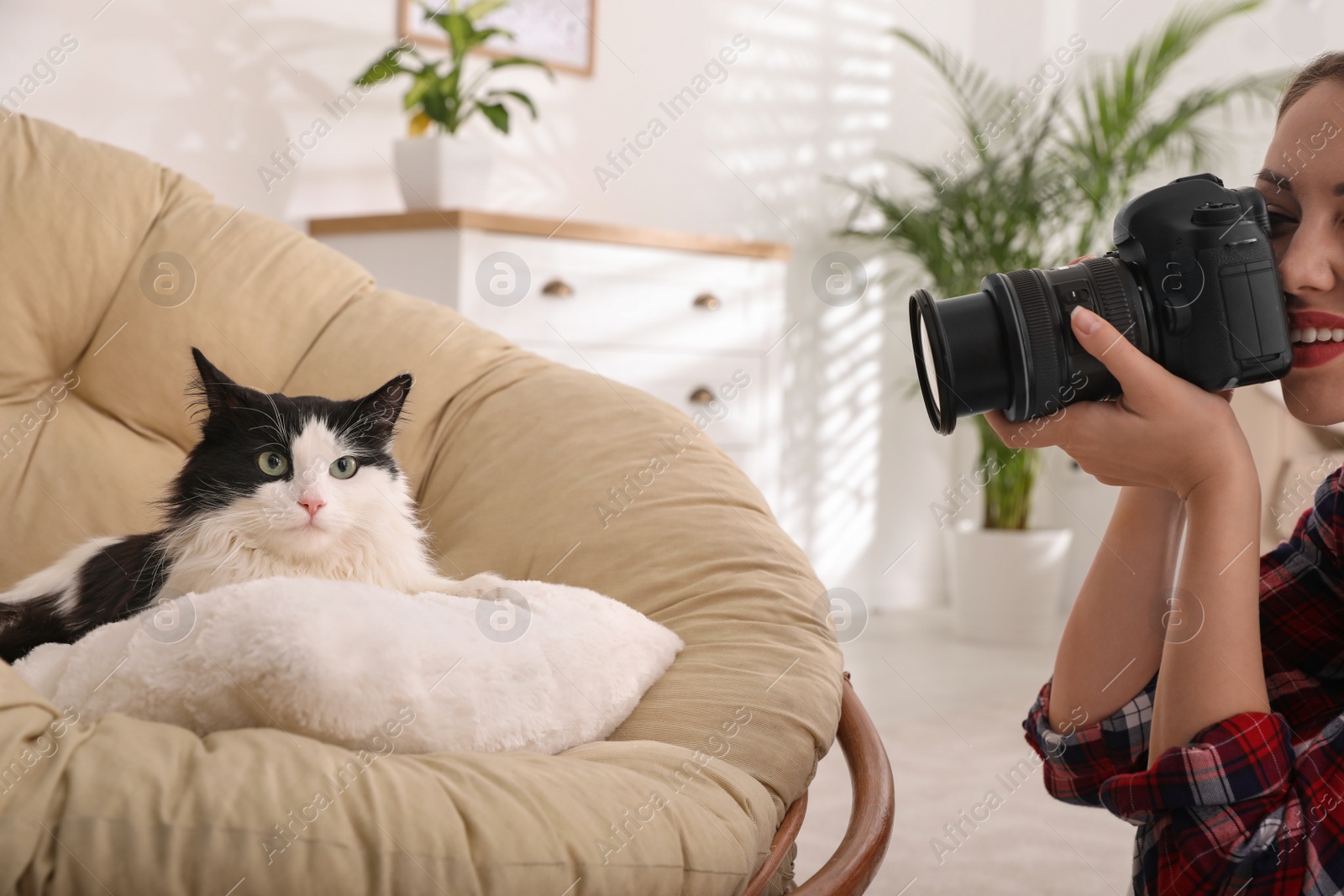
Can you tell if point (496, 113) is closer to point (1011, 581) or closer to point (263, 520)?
point (263, 520)

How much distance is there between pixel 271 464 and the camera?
29.4 inches

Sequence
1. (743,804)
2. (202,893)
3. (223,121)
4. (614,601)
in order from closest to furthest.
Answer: (202,893), (743,804), (614,601), (223,121)

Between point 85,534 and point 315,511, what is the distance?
1.54ft

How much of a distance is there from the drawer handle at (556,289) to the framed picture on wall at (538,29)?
70 cm

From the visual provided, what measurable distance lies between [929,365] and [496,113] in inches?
62.9

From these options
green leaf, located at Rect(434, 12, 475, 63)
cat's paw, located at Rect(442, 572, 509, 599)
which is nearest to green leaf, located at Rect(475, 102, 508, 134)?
green leaf, located at Rect(434, 12, 475, 63)

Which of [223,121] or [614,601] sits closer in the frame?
[614,601]

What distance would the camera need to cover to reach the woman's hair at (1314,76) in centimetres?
68

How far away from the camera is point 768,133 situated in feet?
9.77

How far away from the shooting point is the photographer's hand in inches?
24.5

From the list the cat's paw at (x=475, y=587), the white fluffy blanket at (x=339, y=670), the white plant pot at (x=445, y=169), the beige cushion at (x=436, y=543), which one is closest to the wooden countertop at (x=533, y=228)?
the white plant pot at (x=445, y=169)

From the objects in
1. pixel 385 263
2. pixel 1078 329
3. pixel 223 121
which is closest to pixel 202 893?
pixel 1078 329

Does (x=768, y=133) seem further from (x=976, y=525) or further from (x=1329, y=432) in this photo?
(x=1329, y=432)

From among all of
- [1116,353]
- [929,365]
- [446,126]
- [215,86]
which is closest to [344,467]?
[929,365]
